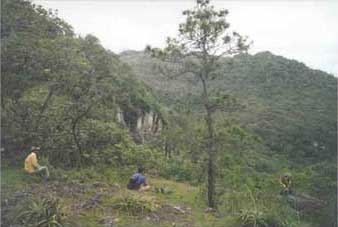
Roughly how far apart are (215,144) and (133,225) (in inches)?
128

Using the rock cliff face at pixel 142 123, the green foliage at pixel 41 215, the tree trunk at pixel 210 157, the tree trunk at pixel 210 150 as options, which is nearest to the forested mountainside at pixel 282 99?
the rock cliff face at pixel 142 123

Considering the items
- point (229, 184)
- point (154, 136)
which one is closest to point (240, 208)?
point (229, 184)

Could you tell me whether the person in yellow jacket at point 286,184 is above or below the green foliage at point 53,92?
below

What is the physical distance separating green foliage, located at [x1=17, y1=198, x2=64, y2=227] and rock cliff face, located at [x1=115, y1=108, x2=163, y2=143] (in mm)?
16789

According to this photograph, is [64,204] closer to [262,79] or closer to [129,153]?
[129,153]

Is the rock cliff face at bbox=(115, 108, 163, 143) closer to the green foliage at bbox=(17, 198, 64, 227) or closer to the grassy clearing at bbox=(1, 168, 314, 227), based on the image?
the grassy clearing at bbox=(1, 168, 314, 227)

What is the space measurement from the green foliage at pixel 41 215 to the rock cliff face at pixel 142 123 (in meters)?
16.8

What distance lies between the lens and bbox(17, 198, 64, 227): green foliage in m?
9.85

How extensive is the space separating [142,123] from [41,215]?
21.8 meters

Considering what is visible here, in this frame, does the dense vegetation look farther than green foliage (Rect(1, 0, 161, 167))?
No

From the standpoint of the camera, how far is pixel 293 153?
43312 millimetres

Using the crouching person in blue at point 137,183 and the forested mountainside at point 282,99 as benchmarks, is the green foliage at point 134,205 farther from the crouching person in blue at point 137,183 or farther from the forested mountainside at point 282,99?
the forested mountainside at point 282,99

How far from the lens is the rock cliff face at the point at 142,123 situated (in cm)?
2855

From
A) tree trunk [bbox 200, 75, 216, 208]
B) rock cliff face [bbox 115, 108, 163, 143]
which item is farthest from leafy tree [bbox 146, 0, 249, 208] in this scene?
rock cliff face [bbox 115, 108, 163, 143]
